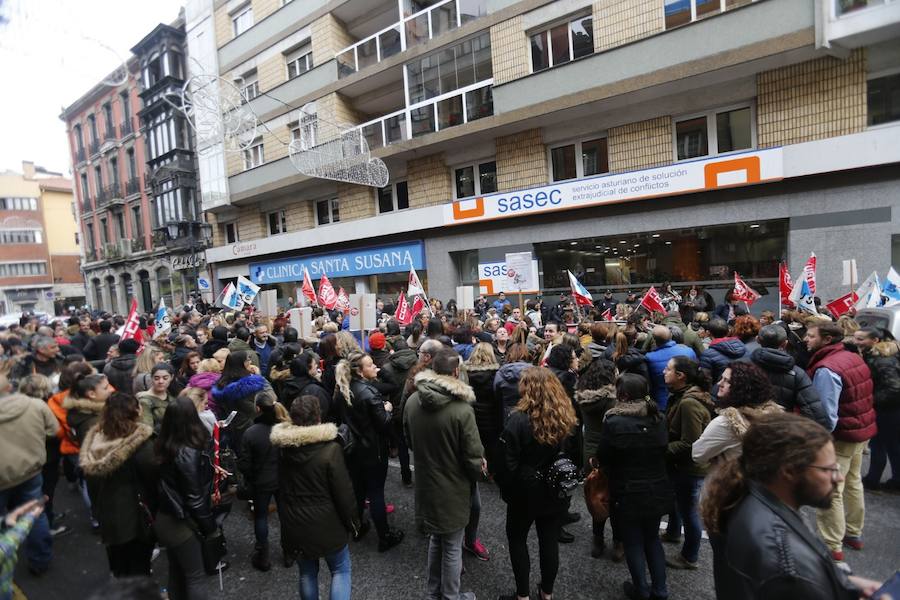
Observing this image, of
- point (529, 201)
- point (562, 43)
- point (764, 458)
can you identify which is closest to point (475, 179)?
point (529, 201)

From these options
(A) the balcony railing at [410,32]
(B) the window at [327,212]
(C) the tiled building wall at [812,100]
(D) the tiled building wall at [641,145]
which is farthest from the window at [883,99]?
(B) the window at [327,212]

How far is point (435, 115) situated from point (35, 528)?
47.9ft

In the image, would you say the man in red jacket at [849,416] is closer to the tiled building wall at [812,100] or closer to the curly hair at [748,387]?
the curly hair at [748,387]

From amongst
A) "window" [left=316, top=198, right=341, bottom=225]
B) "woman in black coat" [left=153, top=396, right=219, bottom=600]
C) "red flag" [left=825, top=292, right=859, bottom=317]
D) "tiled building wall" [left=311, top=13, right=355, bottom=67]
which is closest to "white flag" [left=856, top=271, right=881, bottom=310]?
"red flag" [left=825, top=292, right=859, bottom=317]

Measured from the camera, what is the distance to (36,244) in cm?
4916

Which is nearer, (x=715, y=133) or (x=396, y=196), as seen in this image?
(x=715, y=133)

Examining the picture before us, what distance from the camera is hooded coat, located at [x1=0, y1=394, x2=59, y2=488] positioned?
12.0ft

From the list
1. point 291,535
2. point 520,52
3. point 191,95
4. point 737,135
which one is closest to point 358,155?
point 191,95

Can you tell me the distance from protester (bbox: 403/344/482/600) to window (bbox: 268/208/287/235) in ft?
67.5

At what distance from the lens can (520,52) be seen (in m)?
13.6

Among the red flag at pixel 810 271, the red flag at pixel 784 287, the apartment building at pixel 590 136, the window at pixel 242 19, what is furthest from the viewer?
the window at pixel 242 19

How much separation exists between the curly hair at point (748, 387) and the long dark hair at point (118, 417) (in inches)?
154

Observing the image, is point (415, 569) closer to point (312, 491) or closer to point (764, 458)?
point (312, 491)

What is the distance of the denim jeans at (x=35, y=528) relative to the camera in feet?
12.7
